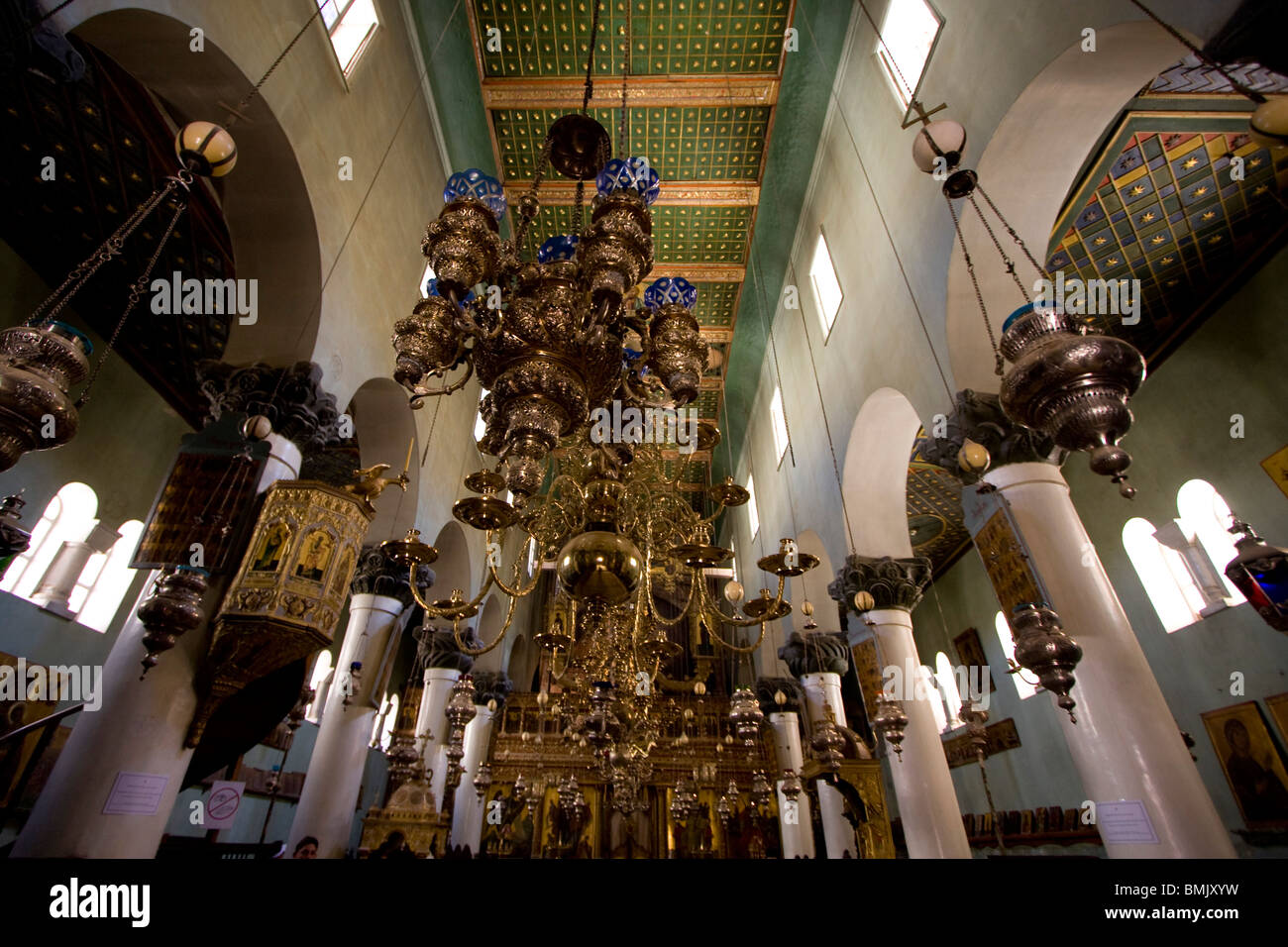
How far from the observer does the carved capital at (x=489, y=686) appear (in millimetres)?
11831

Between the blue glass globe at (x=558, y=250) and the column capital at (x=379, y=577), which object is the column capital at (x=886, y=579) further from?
the column capital at (x=379, y=577)

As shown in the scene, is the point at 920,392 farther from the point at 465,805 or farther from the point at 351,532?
the point at 465,805

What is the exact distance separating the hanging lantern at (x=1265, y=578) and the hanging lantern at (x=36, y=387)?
5.37 m

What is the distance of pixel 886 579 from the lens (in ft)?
22.1

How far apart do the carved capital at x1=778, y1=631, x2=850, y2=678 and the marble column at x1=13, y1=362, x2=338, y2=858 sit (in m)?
7.66

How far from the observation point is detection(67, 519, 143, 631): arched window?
294 inches

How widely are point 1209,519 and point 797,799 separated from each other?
290 inches

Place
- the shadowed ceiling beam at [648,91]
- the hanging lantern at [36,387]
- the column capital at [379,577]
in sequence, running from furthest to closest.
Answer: the shadowed ceiling beam at [648,91], the column capital at [379,577], the hanging lantern at [36,387]

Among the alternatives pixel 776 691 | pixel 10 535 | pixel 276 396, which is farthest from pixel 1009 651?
pixel 10 535

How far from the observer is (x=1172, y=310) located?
7.33 m

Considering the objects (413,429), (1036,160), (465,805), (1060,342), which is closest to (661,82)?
(1036,160)

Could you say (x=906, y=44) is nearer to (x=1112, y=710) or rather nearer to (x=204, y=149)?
(x=1112, y=710)

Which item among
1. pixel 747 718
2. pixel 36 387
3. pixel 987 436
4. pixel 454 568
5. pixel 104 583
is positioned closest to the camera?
pixel 36 387

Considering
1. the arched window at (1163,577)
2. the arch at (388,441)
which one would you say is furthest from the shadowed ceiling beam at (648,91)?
the arched window at (1163,577)
